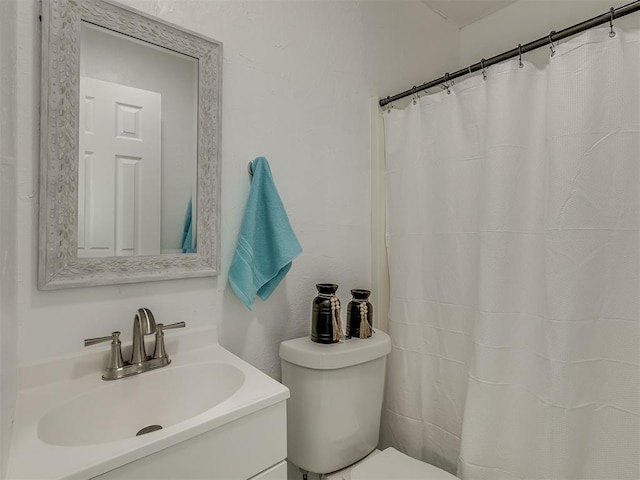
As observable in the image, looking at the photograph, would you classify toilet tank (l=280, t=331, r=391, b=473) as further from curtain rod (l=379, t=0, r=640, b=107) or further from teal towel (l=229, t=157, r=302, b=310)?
curtain rod (l=379, t=0, r=640, b=107)

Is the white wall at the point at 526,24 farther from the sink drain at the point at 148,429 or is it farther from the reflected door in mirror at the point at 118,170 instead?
the sink drain at the point at 148,429

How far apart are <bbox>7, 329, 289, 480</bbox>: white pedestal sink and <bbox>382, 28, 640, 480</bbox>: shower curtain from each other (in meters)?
0.77

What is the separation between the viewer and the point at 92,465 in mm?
591

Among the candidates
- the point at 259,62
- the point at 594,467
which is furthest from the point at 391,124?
the point at 594,467

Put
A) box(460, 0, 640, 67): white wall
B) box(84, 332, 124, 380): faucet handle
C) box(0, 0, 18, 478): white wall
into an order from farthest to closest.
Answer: box(460, 0, 640, 67): white wall, box(84, 332, 124, 380): faucet handle, box(0, 0, 18, 478): white wall

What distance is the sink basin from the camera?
78 cm

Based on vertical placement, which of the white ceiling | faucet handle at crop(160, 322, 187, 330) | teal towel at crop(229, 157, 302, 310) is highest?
the white ceiling

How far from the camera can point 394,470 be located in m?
1.16

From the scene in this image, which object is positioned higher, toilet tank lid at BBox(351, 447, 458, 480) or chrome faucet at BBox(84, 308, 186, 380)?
chrome faucet at BBox(84, 308, 186, 380)

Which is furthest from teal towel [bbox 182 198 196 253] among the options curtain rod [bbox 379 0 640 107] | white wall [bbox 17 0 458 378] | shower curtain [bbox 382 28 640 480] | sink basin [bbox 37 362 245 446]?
curtain rod [bbox 379 0 640 107]

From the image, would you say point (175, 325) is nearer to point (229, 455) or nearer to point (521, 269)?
point (229, 455)

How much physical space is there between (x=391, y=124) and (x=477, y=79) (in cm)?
38

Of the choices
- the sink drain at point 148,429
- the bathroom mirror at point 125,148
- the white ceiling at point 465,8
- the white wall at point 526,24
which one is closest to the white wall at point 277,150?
the bathroom mirror at point 125,148

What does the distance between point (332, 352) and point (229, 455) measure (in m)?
0.47
